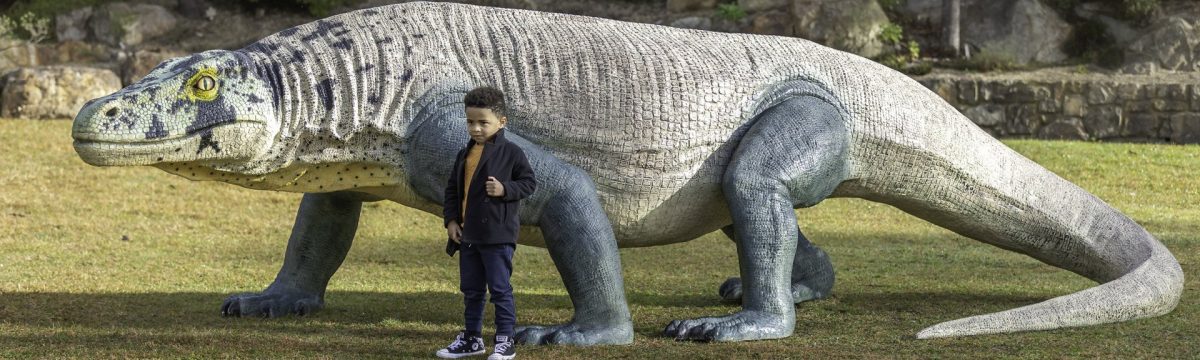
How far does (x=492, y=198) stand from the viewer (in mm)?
5039

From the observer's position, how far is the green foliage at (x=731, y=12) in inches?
625

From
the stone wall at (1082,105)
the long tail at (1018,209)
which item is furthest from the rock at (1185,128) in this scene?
the long tail at (1018,209)

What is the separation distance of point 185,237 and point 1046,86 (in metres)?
8.28

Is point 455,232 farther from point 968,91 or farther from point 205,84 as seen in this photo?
point 968,91

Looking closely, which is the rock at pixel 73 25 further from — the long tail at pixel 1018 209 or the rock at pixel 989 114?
the long tail at pixel 1018 209

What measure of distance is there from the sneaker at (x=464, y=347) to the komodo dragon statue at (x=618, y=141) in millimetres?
308

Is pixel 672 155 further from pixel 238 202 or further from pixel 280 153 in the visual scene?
pixel 238 202

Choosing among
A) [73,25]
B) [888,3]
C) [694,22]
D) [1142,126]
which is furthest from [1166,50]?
[73,25]

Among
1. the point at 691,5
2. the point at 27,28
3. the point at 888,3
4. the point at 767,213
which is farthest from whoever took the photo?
the point at 691,5

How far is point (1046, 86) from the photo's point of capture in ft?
46.0

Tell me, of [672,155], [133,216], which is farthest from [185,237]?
[672,155]

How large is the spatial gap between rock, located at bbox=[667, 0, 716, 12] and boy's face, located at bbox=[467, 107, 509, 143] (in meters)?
11.8

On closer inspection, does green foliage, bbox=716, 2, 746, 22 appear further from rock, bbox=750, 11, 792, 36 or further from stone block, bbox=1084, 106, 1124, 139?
stone block, bbox=1084, 106, 1124, 139

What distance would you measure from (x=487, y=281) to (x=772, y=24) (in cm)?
1094
